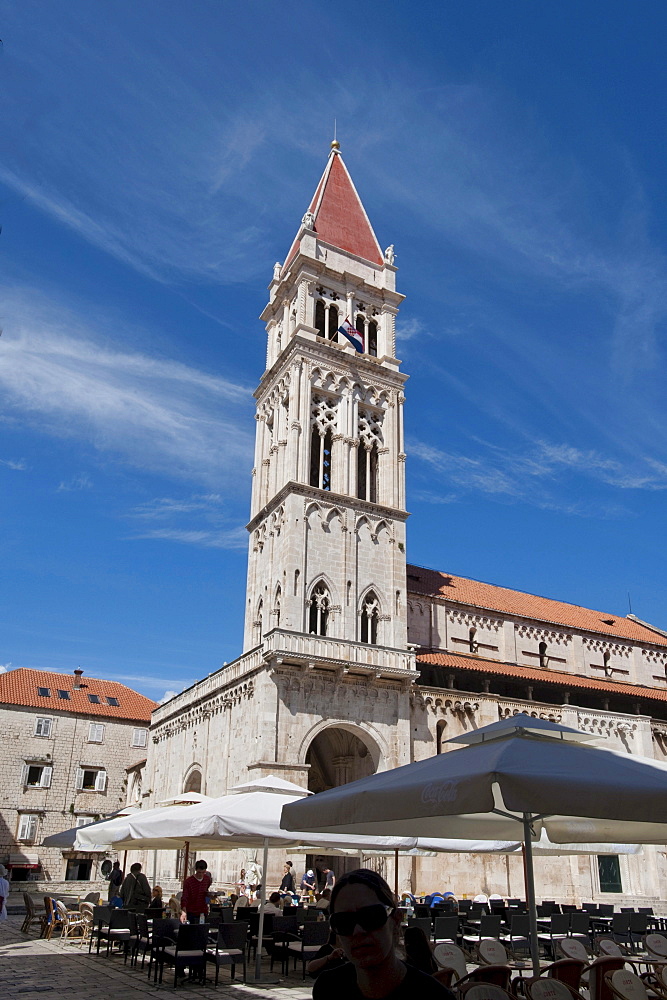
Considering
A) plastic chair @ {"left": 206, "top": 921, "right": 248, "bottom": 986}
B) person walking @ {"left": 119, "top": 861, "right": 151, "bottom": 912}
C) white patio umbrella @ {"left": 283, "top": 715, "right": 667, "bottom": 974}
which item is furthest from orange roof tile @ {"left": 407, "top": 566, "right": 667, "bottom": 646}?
white patio umbrella @ {"left": 283, "top": 715, "right": 667, "bottom": 974}

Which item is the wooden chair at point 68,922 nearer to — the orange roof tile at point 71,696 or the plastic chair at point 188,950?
the plastic chair at point 188,950

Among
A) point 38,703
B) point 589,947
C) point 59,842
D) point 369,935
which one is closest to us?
point 369,935

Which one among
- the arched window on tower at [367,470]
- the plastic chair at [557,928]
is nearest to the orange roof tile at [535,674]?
the arched window on tower at [367,470]

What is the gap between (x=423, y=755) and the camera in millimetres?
27219

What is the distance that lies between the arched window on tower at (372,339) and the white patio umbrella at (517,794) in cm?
2730

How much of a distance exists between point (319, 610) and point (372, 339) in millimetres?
13579

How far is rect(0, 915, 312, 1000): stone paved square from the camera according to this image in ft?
33.4

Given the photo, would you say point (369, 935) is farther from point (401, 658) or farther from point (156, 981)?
point (401, 658)

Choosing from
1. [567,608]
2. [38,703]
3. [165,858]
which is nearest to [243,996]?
[165,858]

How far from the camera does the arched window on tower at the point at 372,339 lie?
35031 millimetres

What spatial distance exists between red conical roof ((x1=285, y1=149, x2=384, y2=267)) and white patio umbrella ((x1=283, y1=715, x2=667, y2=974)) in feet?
99.5

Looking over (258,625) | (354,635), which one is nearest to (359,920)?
(354,635)

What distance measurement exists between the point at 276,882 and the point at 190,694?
11.2m

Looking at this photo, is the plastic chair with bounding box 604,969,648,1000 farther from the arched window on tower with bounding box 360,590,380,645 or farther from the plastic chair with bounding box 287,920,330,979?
the arched window on tower with bounding box 360,590,380,645
